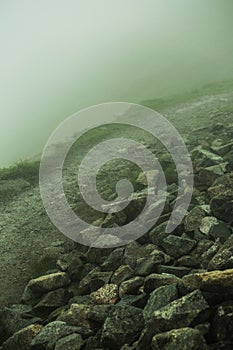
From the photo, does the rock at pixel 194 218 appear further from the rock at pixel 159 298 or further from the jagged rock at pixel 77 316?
the jagged rock at pixel 77 316

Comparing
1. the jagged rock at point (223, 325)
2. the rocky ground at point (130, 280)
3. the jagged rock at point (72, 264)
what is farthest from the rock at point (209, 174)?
the jagged rock at point (223, 325)

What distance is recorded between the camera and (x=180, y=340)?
24.7 ft

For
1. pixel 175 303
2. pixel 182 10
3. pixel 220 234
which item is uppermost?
pixel 182 10

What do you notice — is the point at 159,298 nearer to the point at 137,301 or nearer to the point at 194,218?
the point at 137,301

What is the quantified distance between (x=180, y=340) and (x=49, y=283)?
613 centimetres

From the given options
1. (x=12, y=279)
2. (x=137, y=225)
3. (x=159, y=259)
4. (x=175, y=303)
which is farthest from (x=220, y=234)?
(x=12, y=279)

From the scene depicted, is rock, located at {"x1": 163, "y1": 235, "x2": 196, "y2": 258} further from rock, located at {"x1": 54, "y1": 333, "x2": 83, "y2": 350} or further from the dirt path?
the dirt path

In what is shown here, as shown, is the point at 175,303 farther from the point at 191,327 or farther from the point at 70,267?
the point at 70,267

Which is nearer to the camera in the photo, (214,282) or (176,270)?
(214,282)

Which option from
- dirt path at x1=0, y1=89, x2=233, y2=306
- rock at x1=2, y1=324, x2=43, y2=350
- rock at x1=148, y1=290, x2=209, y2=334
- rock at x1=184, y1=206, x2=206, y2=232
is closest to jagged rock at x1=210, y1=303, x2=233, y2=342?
rock at x1=148, y1=290, x2=209, y2=334

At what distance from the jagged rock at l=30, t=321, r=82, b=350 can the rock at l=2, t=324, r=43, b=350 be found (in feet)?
1.17

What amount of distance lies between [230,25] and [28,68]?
258 feet

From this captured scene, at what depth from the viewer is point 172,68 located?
10519cm

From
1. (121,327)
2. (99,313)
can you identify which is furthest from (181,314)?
(99,313)
